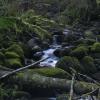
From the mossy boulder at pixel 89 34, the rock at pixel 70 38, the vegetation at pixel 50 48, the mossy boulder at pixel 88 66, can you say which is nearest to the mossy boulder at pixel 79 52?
the vegetation at pixel 50 48

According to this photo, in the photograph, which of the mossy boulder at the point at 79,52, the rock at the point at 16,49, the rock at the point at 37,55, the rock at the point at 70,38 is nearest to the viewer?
the rock at the point at 16,49

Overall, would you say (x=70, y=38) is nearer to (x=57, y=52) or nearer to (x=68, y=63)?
(x=57, y=52)

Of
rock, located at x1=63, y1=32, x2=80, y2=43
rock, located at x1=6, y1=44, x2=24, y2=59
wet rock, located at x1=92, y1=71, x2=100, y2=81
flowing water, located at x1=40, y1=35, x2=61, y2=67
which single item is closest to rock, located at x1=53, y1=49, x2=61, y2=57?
flowing water, located at x1=40, y1=35, x2=61, y2=67

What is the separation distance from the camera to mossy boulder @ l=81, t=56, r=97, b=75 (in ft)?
33.6

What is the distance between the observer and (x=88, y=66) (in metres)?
10.5

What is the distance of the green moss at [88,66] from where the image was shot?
33.6ft

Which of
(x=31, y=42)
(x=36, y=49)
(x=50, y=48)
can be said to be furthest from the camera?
(x=50, y=48)

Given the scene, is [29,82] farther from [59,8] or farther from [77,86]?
[59,8]

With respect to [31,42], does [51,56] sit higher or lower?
lower

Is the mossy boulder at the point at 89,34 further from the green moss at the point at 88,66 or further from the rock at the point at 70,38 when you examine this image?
the green moss at the point at 88,66

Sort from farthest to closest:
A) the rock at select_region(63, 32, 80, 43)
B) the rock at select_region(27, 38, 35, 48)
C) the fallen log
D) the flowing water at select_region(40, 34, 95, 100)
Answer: the rock at select_region(63, 32, 80, 43)
the rock at select_region(27, 38, 35, 48)
the flowing water at select_region(40, 34, 95, 100)
the fallen log

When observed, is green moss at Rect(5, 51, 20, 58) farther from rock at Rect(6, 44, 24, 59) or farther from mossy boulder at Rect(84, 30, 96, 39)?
mossy boulder at Rect(84, 30, 96, 39)

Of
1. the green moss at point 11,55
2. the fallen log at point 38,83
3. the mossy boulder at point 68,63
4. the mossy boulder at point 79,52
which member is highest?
the fallen log at point 38,83

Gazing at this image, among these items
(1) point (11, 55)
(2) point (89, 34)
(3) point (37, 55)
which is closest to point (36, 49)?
(3) point (37, 55)
